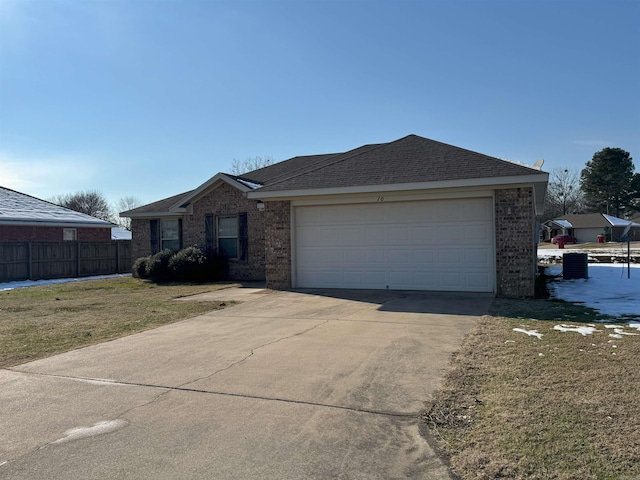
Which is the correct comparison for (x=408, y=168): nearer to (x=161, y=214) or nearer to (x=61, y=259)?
(x=161, y=214)

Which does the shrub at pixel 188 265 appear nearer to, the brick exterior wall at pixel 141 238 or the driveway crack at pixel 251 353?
the brick exterior wall at pixel 141 238

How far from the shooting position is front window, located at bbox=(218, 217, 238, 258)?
1825cm

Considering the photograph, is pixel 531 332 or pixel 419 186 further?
pixel 419 186

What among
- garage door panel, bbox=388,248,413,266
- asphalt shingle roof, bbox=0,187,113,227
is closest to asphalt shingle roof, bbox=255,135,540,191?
garage door panel, bbox=388,248,413,266

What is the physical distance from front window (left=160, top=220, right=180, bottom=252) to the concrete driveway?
472 inches

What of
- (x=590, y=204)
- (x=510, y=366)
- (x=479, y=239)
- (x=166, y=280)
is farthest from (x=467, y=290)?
(x=590, y=204)

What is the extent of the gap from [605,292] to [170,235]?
1570 cm

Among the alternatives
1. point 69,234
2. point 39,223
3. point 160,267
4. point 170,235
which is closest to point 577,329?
point 160,267

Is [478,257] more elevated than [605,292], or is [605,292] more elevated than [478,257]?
[478,257]

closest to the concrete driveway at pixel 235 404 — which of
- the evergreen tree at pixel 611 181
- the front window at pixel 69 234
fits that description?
the front window at pixel 69 234

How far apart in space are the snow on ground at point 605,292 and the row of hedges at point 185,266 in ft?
36.7

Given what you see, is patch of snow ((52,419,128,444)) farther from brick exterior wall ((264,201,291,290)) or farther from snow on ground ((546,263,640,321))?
brick exterior wall ((264,201,291,290))

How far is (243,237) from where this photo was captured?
17.9m

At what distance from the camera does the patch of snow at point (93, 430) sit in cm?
405
